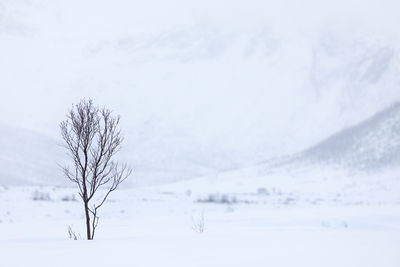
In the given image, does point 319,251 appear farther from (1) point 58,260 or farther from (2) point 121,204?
(2) point 121,204

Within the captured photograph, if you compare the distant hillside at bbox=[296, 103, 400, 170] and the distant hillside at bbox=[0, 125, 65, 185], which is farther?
the distant hillside at bbox=[0, 125, 65, 185]

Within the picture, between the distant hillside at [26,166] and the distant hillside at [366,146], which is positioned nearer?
the distant hillside at [366,146]

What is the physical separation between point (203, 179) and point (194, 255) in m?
123

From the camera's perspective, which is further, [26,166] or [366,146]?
[26,166]

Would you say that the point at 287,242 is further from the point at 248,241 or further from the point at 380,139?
the point at 380,139

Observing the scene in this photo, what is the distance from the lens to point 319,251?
1226cm

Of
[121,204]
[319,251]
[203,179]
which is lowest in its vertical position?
[319,251]

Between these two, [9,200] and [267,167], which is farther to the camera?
[267,167]

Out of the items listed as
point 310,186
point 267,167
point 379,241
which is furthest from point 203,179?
point 379,241

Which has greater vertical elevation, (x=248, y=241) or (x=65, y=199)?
(x=65, y=199)

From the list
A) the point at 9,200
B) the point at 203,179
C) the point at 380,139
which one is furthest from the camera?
the point at 203,179

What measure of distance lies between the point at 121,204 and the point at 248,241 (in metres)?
40.8

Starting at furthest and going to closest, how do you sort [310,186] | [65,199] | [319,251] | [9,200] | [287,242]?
[310,186] < [65,199] < [9,200] < [287,242] < [319,251]

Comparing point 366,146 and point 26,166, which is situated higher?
point 26,166
